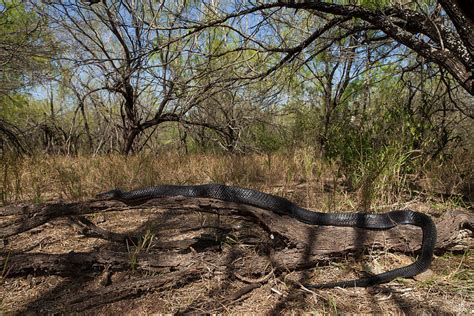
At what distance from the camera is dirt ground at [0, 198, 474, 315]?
193 centimetres

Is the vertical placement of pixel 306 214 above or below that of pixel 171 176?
below

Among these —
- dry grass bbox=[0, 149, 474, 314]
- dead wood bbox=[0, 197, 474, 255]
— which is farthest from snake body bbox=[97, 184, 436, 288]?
dry grass bbox=[0, 149, 474, 314]

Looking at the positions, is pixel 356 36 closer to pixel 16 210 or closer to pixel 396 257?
pixel 396 257

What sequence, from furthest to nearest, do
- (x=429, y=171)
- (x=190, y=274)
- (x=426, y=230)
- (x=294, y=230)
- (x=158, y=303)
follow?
(x=429, y=171)
(x=426, y=230)
(x=294, y=230)
(x=190, y=274)
(x=158, y=303)

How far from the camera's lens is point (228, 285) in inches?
85.7

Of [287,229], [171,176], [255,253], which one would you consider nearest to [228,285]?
[255,253]

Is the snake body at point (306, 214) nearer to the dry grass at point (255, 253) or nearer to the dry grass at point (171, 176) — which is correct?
the dry grass at point (255, 253)

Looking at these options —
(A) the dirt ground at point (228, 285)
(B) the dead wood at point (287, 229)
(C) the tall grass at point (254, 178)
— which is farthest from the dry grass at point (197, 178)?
(A) the dirt ground at point (228, 285)

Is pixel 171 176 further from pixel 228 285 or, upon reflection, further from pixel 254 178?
pixel 228 285

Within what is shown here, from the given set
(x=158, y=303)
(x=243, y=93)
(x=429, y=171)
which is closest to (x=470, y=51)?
(x=429, y=171)

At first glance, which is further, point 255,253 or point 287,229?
point 255,253

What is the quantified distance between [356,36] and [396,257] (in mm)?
3365

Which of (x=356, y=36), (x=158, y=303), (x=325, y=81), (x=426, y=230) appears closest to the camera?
(x=158, y=303)

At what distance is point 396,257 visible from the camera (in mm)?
2461
